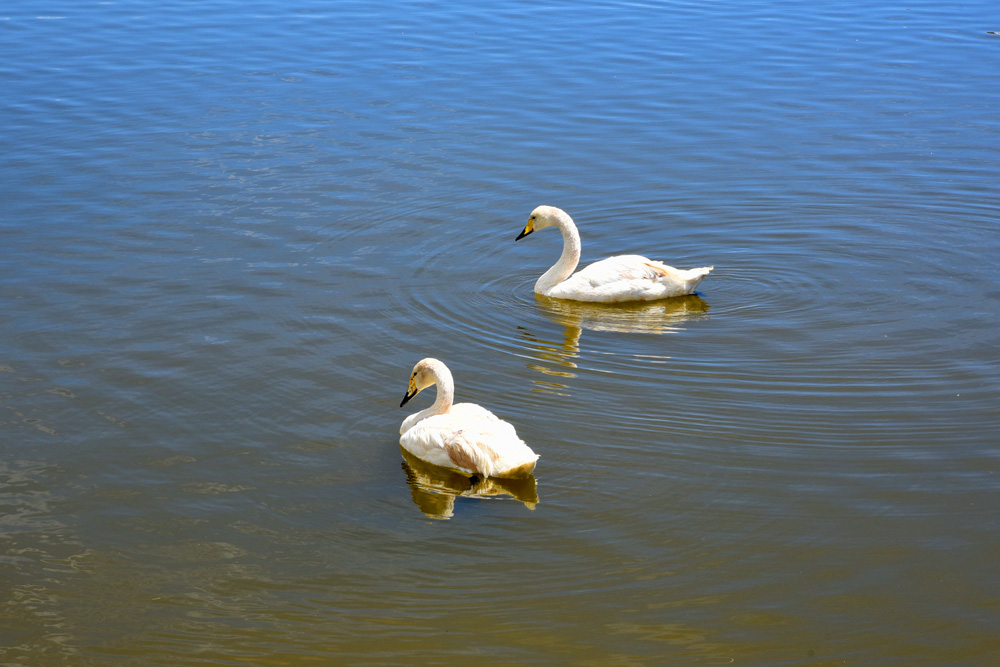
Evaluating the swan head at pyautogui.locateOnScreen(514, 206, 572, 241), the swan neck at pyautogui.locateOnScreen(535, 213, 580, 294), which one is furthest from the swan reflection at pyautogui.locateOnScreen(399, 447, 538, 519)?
the swan head at pyautogui.locateOnScreen(514, 206, 572, 241)

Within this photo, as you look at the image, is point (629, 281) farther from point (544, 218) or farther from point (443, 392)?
point (443, 392)

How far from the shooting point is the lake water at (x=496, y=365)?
6.52 metres

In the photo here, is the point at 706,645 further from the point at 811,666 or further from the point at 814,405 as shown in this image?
the point at 814,405

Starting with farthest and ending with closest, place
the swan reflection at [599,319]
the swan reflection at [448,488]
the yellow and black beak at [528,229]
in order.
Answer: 1. the yellow and black beak at [528,229]
2. the swan reflection at [599,319]
3. the swan reflection at [448,488]

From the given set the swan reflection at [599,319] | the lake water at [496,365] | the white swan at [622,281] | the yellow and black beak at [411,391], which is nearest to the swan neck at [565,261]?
the white swan at [622,281]

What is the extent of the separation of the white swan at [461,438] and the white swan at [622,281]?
3.15 m

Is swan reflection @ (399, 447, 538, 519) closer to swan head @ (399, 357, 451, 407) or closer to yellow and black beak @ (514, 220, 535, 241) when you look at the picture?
swan head @ (399, 357, 451, 407)

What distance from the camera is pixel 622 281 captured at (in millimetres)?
11234

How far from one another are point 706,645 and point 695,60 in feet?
52.9

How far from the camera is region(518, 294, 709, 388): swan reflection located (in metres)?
10.1

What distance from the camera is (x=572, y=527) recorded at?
7277 millimetres

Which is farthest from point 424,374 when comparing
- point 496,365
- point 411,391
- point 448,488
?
point 496,365

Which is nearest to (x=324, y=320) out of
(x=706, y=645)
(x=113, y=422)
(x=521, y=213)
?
(x=113, y=422)

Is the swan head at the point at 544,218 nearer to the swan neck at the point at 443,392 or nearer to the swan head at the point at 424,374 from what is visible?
the swan head at the point at 424,374
